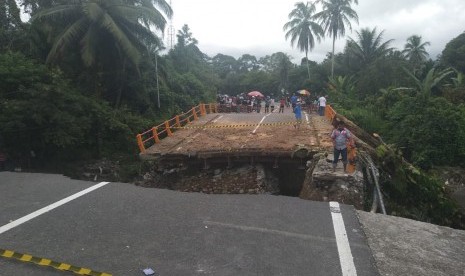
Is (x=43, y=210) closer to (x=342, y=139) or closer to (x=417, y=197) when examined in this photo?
(x=342, y=139)

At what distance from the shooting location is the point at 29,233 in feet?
21.1

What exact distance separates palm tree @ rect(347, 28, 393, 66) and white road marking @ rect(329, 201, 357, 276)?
36.7 metres

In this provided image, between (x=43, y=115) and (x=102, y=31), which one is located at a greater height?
(x=102, y=31)

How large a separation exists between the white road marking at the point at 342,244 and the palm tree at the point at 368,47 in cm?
3665

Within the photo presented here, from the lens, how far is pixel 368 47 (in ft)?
136

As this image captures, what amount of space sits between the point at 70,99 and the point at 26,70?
2171mm

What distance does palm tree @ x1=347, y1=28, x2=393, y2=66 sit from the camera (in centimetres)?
4062

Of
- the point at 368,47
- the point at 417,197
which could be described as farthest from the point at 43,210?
the point at 368,47

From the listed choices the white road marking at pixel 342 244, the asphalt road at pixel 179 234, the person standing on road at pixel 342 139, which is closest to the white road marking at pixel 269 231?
the asphalt road at pixel 179 234

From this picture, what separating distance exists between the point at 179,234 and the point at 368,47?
39979 mm

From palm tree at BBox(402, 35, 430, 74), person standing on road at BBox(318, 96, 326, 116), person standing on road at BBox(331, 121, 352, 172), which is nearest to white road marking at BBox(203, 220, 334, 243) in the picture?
person standing on road at BBox(331, 121, 352, 172)

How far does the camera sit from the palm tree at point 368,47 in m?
40.6

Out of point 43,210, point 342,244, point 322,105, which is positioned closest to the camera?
point 342,244

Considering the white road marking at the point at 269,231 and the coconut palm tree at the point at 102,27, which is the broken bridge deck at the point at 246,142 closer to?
the coconut palm tree at the point at 102,27
